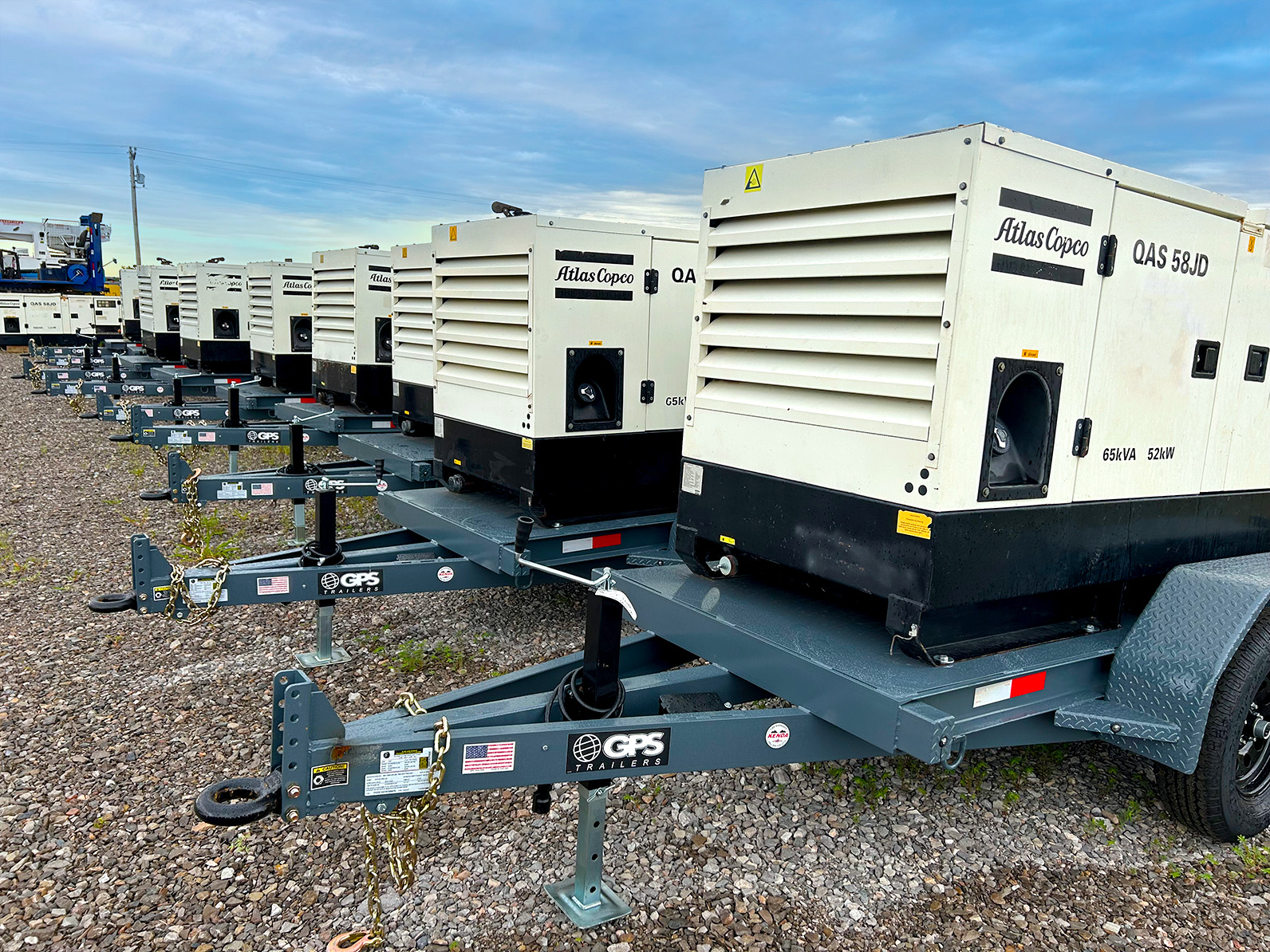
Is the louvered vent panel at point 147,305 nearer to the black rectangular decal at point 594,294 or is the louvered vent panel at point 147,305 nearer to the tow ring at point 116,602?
the black rectangular decal at point 594,294

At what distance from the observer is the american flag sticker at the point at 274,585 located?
4.45 meters

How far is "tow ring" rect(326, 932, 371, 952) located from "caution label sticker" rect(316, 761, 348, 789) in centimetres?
82

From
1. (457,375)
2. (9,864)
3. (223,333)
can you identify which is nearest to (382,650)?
(457,375)

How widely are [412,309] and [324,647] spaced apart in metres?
3.07

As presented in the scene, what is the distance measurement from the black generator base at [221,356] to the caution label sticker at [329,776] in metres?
12.4

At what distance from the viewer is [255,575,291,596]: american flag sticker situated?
4453 millimetres

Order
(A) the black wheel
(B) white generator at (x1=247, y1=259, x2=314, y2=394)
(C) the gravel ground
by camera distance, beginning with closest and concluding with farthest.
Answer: (C) the gravel ground < (A) the black wheel < (B) white generator at (x1=247, y1=259, x2=314, y2=394)

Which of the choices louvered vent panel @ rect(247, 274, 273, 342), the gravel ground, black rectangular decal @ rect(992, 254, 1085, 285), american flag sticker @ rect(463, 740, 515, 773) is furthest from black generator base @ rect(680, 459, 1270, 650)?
louvered vent panel @ rect(247, 274, 273, 342)

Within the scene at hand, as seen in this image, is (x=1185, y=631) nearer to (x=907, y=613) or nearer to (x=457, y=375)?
(x=907, y=613)

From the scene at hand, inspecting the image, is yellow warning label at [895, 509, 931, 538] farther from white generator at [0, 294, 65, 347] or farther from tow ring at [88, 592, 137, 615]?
white generator at [0, 294, 65, 347]

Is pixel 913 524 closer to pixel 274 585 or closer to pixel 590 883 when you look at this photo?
pixel 590 883

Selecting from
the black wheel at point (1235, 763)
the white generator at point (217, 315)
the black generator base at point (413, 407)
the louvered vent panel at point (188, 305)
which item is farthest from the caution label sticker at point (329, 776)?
the louvered vent panel at point (188, 305)

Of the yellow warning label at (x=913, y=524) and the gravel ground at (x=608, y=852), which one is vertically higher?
the yellow warning label at (x=913, y=524)

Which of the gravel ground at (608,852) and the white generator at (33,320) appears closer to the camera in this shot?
the gravel ground at (608,852)
